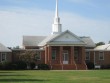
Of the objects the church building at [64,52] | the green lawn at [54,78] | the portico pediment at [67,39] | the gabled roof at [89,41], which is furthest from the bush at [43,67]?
the green lawn at [54,78]

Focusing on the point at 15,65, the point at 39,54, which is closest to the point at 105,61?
the point at 39,54

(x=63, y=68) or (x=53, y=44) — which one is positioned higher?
(x=53, y=44)

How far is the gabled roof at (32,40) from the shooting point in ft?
277

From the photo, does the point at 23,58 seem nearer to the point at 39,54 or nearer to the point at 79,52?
the point at 39,54

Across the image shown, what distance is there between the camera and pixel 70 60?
75.3 metres

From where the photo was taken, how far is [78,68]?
239 ft

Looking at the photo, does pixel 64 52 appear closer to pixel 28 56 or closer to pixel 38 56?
pixel 38 56

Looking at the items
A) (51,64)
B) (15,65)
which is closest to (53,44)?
(51,64)

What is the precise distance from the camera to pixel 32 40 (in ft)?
282

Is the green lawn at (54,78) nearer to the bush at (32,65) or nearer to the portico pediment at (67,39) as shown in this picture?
the bush at (32,65)

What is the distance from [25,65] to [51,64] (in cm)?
524

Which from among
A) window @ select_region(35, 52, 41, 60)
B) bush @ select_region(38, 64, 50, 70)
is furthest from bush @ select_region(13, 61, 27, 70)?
window @ select_region(35, 52, 41, 60)

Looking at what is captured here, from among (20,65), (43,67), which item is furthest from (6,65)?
(43,67)

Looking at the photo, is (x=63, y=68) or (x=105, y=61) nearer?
(x=63, y=68)
